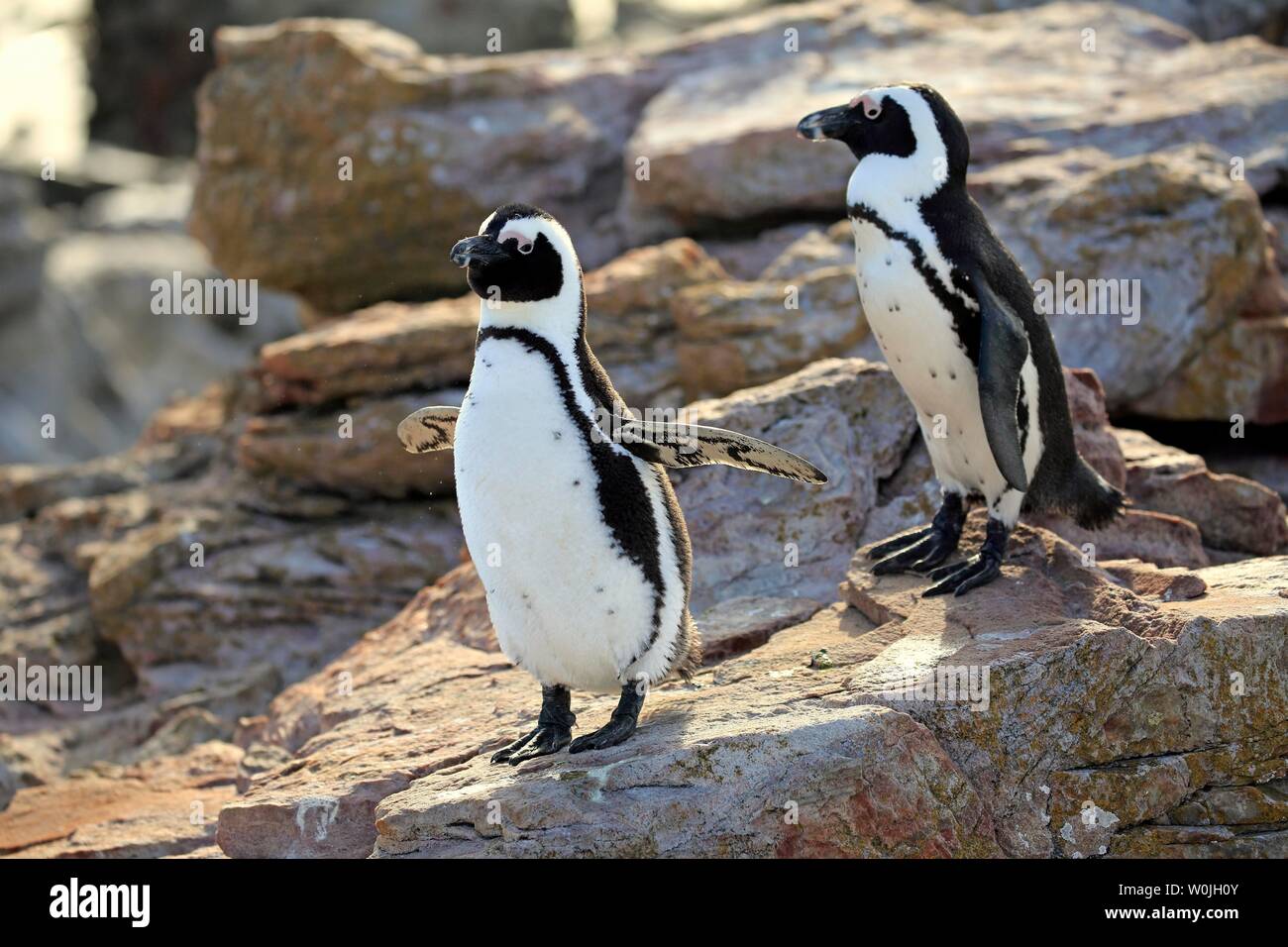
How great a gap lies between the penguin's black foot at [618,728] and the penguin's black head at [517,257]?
104 cm

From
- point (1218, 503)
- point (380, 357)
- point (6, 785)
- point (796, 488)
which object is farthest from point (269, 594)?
point (1218, 503)

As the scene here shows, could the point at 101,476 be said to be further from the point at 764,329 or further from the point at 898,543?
the point at 898,543

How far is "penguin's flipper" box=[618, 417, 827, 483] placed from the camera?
386 centimetres

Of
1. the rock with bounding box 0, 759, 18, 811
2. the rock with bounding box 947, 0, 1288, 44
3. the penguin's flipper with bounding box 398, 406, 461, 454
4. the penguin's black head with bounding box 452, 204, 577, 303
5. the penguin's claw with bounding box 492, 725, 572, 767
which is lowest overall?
the rock with bounding box 0, 759, 18, 811

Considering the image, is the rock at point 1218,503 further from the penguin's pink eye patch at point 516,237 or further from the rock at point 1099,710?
the penguin's pink eye patch at point 516,237

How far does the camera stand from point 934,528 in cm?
502

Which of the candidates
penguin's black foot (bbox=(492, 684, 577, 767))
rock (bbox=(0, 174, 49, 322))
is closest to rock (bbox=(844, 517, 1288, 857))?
penguin's black foot (bbox=(492, 684, 577, 767))

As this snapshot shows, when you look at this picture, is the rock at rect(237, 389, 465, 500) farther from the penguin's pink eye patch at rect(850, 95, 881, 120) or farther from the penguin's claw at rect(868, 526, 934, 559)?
the penguin's pink eye patch at rect(850, 95, 881, 120)

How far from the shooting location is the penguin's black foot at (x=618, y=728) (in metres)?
3.93

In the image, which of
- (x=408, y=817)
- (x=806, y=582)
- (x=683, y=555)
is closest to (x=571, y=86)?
(x=806, y=582)

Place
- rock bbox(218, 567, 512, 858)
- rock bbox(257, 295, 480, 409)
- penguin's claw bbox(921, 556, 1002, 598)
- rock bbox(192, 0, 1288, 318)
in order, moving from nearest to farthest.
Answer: rock bbox(218, 567, 512, 858), penguin's claw bbox(921, 556, 1002, 598), rock bbox(257, 295, 480, 409), rock bbox(192, 0, 1288, 318)

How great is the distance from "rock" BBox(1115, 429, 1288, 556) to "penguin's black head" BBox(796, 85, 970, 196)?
1.68 m

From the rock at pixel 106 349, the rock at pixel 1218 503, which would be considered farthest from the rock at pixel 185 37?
the rock at pixel 1218 503
